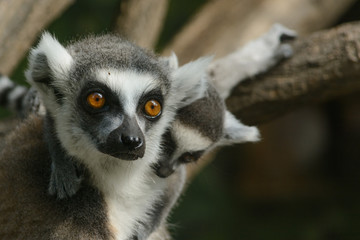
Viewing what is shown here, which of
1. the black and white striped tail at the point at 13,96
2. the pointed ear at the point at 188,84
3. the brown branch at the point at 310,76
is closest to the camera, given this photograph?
the pointed ear at the point at 188,84

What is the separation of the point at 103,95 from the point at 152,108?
0.97ft

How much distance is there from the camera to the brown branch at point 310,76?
3.76m

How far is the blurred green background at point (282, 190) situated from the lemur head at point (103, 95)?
192 inches


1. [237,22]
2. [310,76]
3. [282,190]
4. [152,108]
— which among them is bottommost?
[282,190]

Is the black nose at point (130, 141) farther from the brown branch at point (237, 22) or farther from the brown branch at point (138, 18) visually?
the brown branch at point (237, 22)

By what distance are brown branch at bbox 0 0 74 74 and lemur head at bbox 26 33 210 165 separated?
782 millimetres

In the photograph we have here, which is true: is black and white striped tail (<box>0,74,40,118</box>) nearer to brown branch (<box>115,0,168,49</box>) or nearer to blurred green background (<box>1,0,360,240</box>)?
brown branch (<box>115,0,168,49</box>)

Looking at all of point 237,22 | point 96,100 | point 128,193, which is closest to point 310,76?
point 237,22

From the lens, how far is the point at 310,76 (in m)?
3.82

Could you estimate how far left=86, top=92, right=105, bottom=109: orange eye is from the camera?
8.70 feet

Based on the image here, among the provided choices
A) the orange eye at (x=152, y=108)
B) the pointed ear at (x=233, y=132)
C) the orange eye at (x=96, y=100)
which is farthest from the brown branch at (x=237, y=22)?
the orange eye at (x=96, y=100)

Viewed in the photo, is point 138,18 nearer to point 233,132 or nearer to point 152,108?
point 233,132

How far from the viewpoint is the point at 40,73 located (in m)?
2.83

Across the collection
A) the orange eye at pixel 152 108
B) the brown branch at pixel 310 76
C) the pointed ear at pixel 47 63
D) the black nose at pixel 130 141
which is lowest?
the brown branch at pixel 310 76
